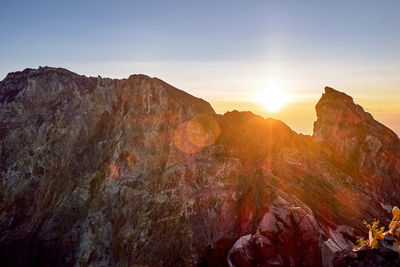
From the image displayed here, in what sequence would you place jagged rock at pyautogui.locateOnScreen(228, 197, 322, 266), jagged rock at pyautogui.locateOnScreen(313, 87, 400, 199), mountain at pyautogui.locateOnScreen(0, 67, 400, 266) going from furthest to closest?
jagged rock at pyautogui.locateOnScreen(313, 87, 400, 199)
mountain at pyautogui.locateOnScreen(0, 67, 400, 266)
jagged rock at pyautogui.locateOnScreen(228, 197, 322, 266)

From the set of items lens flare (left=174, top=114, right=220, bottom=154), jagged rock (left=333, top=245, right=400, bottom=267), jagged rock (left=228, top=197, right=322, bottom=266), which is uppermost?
Answer: lens flare (left=174, top=114, right=220, bottom=154)

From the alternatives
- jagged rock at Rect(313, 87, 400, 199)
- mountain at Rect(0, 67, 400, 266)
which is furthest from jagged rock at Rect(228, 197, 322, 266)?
jagged rock at Rect(313, 87, 400, 199)

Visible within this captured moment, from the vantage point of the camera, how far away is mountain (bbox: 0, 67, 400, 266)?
62.4 metres

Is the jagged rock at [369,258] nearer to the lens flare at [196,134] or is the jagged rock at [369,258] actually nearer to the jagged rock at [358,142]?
the lens flare at [196,134]

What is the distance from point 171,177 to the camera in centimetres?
7781

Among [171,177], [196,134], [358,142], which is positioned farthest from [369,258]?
[358,142]

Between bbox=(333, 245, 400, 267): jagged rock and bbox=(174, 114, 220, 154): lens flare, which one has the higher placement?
bbox=(174, 114, 220, 154): lens flare

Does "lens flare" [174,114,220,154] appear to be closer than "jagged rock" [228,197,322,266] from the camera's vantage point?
No

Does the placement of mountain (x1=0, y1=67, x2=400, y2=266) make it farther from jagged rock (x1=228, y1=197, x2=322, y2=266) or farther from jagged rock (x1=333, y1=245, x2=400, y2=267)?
jagged rock (x1=333, y1=245, x2=400, y2=267)

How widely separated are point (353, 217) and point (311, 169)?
17.1m

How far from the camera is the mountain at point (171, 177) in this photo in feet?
205

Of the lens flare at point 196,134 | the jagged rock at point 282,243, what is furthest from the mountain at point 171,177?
the lens flare at point 196,134

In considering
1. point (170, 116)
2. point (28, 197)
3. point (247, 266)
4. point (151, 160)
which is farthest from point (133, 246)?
point (28, 197)

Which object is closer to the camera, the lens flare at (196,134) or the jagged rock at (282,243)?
the jagged rock at (282,243)
